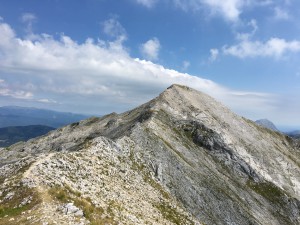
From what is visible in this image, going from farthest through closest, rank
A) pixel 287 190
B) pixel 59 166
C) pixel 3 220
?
pixel 287 190
pixel 59 166
pixel 3 220

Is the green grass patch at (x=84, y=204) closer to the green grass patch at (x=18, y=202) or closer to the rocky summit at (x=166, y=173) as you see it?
the rocky summit at (x=166, y=173)

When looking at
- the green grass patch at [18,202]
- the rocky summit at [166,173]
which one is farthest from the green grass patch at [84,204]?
the green grass patch at [18,202]

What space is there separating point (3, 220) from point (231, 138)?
83349 mm

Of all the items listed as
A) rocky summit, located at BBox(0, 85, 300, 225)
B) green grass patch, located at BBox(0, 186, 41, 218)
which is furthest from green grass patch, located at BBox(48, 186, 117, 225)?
green grass patch, located at BBox(0, 186, 41, 218)

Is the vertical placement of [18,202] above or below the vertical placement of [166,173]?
below

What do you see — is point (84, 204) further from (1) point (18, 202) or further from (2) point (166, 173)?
(2) point (166, 173)

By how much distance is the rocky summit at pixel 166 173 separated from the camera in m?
36.1

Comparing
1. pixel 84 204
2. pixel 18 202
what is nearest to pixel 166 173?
pixel 84 204

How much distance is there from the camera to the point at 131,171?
57.8m

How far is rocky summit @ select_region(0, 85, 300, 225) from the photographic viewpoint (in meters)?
36.1

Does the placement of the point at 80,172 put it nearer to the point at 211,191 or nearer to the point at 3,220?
the point at 3,220

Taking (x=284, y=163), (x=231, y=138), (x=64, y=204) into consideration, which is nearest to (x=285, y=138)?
(x=284, y=163)

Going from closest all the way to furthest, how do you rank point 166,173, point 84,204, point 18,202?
point 18,202, point 84,204, point 166,173

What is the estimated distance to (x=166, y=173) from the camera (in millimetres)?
64500
